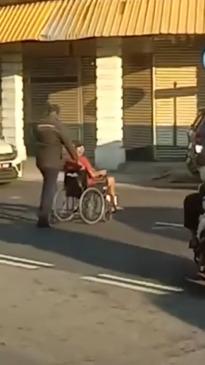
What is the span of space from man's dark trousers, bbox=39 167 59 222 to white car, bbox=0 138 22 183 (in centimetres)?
598

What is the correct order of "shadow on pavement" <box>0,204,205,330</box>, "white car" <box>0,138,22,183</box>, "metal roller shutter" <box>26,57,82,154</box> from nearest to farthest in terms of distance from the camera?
"shadow on pavement" <box>0,204,205,330</box>
"white car" <box>0,138,22,183</box>
"metal roller shutter" <box>26,57,82,154</box>

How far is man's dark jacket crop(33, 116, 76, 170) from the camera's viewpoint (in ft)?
52.0

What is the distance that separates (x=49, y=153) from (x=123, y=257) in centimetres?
345

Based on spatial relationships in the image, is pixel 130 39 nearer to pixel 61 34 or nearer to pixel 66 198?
pixel 61 34

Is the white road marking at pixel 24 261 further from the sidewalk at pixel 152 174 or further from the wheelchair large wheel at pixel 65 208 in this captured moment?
the sidewalk at pixel 152 174

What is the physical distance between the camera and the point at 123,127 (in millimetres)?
27375

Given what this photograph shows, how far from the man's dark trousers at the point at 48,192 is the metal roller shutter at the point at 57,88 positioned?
12.2m

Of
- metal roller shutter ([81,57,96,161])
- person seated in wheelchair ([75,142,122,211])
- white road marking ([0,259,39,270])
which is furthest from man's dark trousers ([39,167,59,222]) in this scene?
metal roller shutter ([81,57,96,161])

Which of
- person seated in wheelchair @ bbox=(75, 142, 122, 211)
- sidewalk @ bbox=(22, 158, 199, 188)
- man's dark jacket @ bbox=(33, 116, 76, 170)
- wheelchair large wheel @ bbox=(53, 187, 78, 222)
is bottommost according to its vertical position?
sidewalk @ bbox=(22, 158, 199, 188)

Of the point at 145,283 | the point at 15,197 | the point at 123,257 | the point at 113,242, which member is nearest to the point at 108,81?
the point at 15,197

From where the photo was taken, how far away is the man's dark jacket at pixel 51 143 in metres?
15.8

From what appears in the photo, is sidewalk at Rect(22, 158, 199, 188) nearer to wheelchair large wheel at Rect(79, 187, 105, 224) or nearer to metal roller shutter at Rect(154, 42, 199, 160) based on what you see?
metal roller shutter at Rect(154, 42, 199, 160)

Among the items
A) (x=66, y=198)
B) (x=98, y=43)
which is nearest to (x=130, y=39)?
(x=98, y=43)

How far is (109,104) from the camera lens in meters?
26.2
